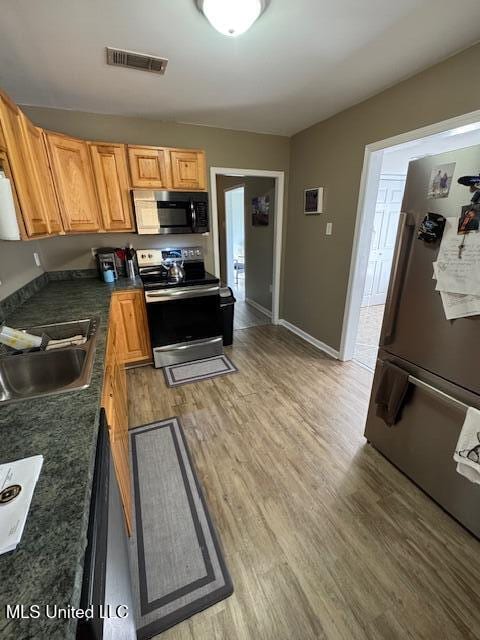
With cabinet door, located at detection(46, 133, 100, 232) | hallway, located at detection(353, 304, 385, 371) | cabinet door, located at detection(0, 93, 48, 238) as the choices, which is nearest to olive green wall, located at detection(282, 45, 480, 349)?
hallway, located at detection(353, 304, 385, 371)

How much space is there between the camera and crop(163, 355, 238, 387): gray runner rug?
273cm

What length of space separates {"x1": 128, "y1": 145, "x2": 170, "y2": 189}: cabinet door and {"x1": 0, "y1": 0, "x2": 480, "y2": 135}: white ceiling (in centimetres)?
35

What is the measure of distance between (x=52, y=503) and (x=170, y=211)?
2725mm

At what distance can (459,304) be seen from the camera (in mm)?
1267

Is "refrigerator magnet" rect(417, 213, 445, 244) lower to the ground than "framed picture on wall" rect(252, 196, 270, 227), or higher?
lower

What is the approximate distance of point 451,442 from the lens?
4.55 ft

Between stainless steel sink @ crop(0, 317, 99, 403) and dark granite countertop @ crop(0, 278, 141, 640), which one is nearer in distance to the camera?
dark granite countertop @ crop(0, 278, 141, 640)

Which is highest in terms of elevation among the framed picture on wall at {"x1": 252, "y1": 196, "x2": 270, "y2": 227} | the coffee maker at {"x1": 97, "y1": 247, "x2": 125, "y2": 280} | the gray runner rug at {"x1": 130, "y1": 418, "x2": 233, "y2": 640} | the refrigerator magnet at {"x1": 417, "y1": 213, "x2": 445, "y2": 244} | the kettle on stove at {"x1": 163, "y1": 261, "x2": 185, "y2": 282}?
the framed picture on wall at {"x1": 252, "y1": 196, "x2": 270, "y2": 227}

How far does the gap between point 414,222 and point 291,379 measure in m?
1.77

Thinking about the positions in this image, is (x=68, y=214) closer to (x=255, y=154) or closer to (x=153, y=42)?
(x=153, y=42)

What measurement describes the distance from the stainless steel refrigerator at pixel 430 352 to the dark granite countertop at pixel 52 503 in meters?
1.56

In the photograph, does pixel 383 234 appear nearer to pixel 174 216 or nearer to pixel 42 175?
pixel 174 216

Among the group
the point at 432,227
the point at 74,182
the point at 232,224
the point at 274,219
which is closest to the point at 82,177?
the point at 74,182

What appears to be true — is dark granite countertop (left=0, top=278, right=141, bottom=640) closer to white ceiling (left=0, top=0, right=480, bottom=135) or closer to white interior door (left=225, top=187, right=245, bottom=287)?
white ceiling (left=0, top=0, right=480, bottom=135)
